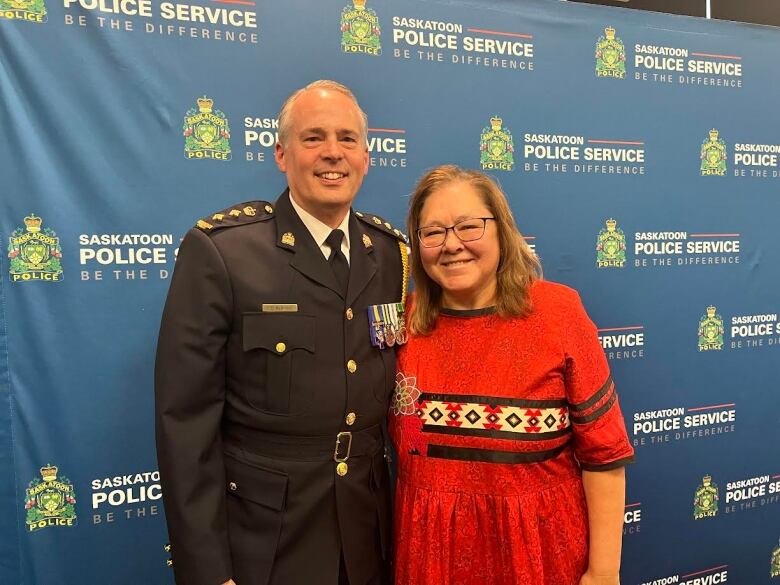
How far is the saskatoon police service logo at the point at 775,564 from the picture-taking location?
2.68m

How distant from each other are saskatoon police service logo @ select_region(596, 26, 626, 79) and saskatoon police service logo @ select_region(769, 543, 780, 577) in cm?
224

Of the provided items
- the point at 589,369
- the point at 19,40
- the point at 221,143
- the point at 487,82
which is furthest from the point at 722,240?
the point at 19,40

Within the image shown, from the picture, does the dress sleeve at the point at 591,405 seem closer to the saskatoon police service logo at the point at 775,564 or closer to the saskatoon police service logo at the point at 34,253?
the saskatoon police service logo at the point at 34,253

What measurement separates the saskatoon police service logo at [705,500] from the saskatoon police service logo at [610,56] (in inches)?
68.5

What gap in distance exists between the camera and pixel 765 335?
8.48 feet

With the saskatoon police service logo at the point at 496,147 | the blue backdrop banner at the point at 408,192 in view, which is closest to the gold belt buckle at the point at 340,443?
the blue backdrop banner at the point at 408,192

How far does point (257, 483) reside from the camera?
51.6 inches

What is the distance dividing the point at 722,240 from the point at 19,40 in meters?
2.62

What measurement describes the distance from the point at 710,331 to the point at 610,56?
3.98 ft

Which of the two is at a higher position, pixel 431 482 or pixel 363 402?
pixel 363 402

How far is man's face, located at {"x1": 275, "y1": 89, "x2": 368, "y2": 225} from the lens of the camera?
1.33m

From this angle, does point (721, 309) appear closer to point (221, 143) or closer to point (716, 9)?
point (716, 9)

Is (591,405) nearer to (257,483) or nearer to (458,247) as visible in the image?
(458,247)

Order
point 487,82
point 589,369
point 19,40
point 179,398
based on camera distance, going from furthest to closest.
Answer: point 487,82 < point 19,40 < point 589,369 < point 179,398
